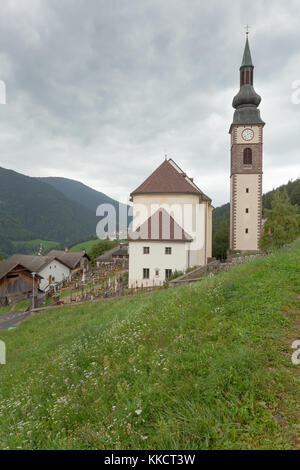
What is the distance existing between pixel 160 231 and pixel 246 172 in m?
16.9

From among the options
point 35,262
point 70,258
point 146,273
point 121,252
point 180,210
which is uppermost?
point 180,210

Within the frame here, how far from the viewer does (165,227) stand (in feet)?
71.8

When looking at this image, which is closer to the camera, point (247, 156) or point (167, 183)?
point (167, 183)

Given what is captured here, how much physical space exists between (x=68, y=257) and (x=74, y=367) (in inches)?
1844

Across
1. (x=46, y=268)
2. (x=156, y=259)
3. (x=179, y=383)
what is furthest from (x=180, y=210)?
(x=46, y=268)

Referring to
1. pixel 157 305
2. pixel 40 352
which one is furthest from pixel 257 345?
pixel 40 352

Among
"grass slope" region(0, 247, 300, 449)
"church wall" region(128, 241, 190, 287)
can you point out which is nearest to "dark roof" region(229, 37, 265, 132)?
"church wall" region(128, 241, 190, 287)

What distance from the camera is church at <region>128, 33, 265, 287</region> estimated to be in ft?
70.1

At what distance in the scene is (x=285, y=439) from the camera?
7.37ft

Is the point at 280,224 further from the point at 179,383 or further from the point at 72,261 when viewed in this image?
Result: the point at 72,261

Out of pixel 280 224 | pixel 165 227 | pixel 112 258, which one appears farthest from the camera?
pixel 112 258

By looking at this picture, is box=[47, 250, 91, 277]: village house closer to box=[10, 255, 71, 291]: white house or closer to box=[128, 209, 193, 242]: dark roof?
box=[10, 255, 71, 291]: white house

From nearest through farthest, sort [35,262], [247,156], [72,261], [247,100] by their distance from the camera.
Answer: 1. [247,100]
2. [247,156]
3. [35,262]
4. [72,261]

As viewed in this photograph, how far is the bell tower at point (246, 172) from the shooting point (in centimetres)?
3077
